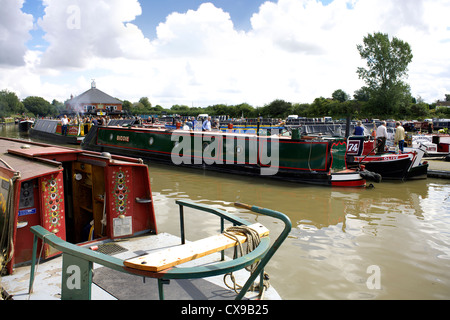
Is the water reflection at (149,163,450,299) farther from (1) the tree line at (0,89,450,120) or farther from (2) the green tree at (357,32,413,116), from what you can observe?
(2) the green tree at (357,32,413,116)

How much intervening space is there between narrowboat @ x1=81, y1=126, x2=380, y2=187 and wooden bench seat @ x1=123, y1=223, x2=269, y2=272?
325 inches

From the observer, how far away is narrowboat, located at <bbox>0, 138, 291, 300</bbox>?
2.49m

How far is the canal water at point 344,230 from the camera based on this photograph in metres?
4.59

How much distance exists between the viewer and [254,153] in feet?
39.3

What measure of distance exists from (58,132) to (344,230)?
2499cm

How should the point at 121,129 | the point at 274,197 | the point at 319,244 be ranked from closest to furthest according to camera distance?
the point at 319,244
the point at 274,197
the point at 121,129

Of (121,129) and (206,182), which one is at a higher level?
(121,129)

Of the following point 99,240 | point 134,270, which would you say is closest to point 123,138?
point 99,240

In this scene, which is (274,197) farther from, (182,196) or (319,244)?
(319,244)

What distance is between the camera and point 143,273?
2.24 metres

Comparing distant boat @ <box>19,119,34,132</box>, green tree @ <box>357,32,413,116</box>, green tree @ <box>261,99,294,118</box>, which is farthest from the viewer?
green tree @ <box>261,99,294,118</box>

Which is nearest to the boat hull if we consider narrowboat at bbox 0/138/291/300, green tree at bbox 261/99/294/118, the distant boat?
narrowboat at bbox 0/138/291/300
